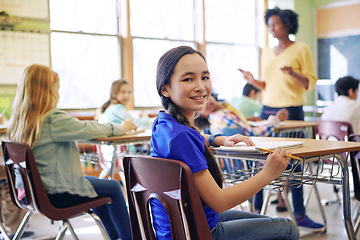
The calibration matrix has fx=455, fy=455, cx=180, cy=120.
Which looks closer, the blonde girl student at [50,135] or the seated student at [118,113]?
the blonde girl student at [50,135]

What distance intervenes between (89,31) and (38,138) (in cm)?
320

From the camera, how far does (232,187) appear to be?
4.28 feet

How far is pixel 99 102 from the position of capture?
17.7 feet

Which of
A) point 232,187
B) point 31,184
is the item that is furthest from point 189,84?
point 31,184

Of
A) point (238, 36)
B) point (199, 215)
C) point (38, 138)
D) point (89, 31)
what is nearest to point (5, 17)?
point (89, 31)

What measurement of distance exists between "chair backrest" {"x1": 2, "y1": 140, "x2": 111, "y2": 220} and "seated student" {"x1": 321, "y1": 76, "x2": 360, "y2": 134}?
2526mm

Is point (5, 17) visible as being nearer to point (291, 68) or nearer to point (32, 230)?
point (32, 230)

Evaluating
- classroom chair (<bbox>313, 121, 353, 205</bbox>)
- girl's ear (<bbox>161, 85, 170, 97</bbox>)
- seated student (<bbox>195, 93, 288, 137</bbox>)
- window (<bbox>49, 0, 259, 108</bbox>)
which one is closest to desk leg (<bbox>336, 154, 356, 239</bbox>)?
girl's ear (<bbox>161, 85, 170, 97</bbox>)

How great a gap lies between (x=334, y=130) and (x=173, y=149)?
2386mm

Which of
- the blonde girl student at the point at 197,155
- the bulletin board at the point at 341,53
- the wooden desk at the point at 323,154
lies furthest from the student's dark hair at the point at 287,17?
the bulletin board at the point at 341,53

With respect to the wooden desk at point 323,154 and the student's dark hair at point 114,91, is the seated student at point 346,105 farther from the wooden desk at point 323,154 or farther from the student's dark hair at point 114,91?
the wooden desk at point 323,154

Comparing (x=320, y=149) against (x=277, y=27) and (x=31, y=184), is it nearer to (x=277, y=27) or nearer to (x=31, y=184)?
(x=31, y=184)

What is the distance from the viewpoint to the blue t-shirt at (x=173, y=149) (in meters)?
1.26

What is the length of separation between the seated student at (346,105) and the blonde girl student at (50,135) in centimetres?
237
